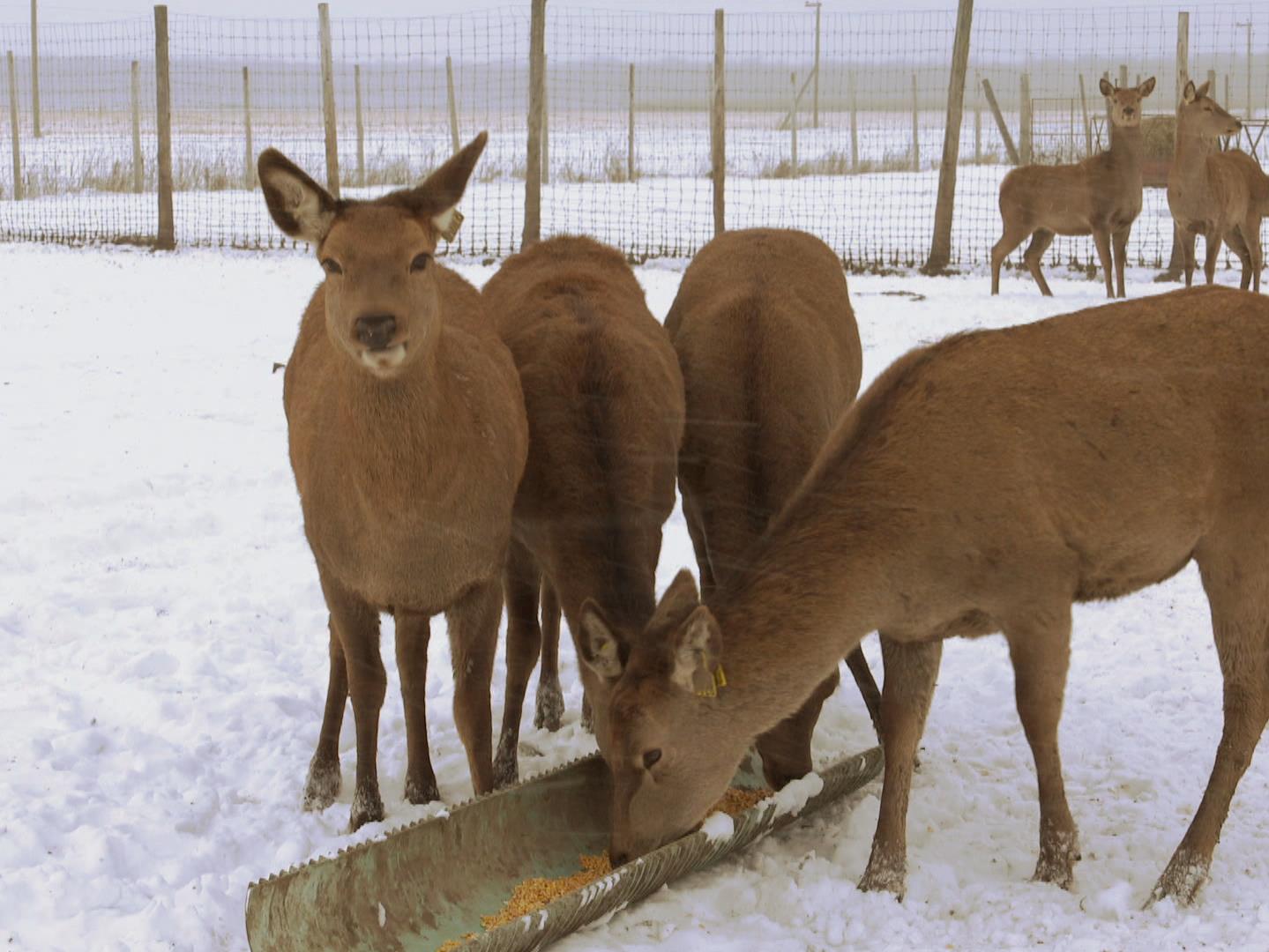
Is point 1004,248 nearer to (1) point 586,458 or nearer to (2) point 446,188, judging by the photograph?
(1) point 586,458

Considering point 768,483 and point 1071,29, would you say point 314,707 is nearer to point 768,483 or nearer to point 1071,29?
point 768,483

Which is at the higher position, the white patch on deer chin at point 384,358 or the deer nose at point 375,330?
the deer nose at point 375,330

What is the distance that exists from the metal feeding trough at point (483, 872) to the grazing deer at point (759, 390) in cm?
61

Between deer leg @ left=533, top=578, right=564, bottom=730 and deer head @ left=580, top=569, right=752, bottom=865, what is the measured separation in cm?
179

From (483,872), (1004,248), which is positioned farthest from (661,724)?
(1004,248)

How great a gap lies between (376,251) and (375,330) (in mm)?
293

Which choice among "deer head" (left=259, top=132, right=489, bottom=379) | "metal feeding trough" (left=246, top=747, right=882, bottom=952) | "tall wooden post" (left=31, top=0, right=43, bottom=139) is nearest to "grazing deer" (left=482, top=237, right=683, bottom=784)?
"metal feeding trough" (left=246, top=747, right=882, bottom=952)

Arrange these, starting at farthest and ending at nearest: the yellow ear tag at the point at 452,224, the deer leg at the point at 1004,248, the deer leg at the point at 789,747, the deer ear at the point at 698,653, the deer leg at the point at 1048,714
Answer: the deer leg at the point at 1004,248 → the deer leg at the point at 789,747 → the yellow ear tag at the point at 452,224 → the deer leg at the point at 1048,714 → the deer ear at the point at 698,653

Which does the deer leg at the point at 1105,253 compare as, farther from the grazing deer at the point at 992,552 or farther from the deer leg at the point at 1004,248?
the grazing deer at the point at 992,552

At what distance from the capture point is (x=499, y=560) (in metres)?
4.97

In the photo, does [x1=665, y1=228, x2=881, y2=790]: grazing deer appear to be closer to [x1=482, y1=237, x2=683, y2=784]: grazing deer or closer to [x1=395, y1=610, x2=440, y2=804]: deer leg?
[x1=482, y1=237, x2=683, y2=784]: grazing deer

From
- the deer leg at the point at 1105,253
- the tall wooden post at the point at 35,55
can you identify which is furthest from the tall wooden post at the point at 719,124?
the tall wooden post at the point at 35,55

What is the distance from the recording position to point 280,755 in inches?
220

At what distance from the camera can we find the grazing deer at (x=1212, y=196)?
1470 centimetres
